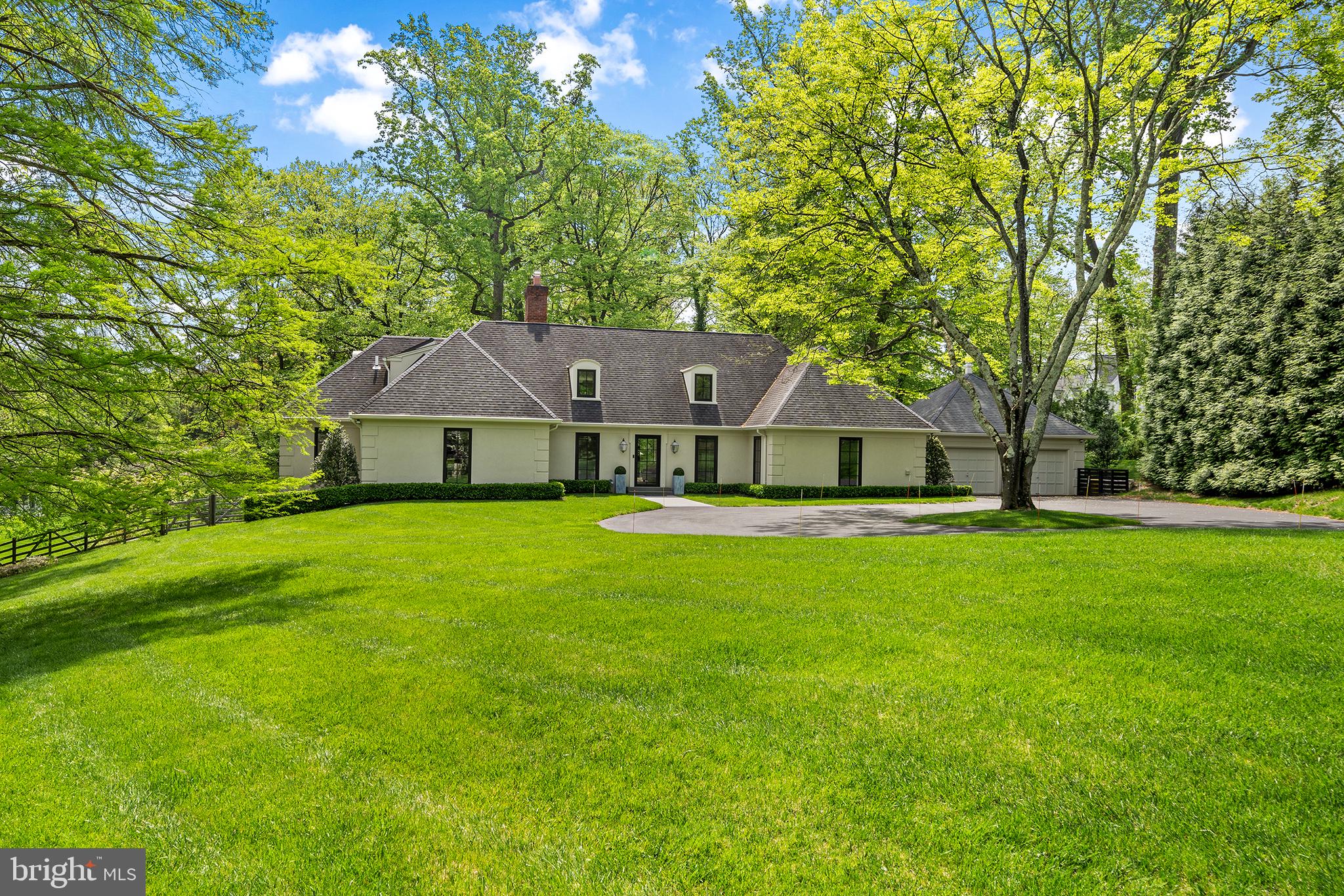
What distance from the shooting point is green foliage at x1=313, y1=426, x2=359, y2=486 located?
2194 cm

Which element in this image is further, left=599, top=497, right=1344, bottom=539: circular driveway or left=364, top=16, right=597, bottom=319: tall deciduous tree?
left=364, top=16, right=597, bottom=319: tall deciduous tree

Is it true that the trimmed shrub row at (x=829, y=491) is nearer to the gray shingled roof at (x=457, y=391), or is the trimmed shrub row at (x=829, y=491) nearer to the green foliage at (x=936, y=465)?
the green foliage at (x=936, y=465)

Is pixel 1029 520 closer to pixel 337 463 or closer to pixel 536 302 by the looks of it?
pixel 337 463

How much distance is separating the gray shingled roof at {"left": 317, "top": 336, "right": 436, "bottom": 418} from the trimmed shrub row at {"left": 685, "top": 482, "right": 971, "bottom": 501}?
516 inches

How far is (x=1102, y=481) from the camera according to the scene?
91.2ft

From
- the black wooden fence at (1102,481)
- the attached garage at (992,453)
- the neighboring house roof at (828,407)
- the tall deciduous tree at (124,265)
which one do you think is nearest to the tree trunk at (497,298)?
the neighboring house roof at (828,407)

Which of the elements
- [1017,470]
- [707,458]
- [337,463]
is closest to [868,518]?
[1017,470]

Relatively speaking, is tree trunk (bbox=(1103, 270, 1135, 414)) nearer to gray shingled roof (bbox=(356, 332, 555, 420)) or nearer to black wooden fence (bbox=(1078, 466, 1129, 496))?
black wooden fence (bbox=(1078, 466, 1129, 496))

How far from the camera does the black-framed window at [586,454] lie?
86.4ft

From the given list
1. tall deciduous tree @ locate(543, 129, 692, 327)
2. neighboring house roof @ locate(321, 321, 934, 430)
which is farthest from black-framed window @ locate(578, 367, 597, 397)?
tall deciduous tree @ locate(543, 129, 692, 327)

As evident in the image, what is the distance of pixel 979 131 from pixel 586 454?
16957mm

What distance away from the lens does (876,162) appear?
56.5 ft

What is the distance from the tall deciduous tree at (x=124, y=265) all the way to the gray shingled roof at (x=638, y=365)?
52.8ft

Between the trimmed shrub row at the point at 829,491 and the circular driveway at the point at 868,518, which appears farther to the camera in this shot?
the trimmed shrub row at the point at 829,491
